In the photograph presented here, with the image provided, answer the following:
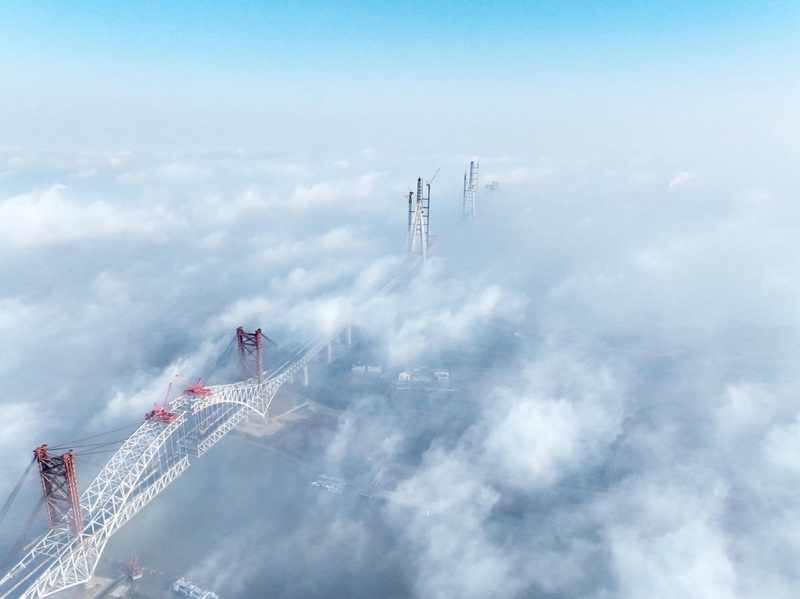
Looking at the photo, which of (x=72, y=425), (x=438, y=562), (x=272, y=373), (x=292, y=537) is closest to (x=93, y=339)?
(x=72, y=425)

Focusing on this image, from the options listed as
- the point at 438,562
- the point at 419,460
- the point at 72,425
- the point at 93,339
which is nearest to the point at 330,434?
the point at 419,460

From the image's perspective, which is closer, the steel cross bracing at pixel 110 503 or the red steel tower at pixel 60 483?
the red steel tower at pixel 60 483

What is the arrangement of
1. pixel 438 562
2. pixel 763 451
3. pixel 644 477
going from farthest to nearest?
pixel 763 451 → pixel 644 477 → pixel 438 562

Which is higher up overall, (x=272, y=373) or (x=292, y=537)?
(x=272, y=373)

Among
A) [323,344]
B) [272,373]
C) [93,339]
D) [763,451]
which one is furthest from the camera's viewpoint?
[93,339]

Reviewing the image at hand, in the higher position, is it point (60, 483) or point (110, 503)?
point (60, 483)

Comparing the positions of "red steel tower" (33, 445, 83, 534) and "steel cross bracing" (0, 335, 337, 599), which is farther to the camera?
"steel cross bracing" (0, 335, 337, 599)

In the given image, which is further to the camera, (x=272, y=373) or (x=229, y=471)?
(x=272, y=373)

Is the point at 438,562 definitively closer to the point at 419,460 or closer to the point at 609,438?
the point at 419,460
